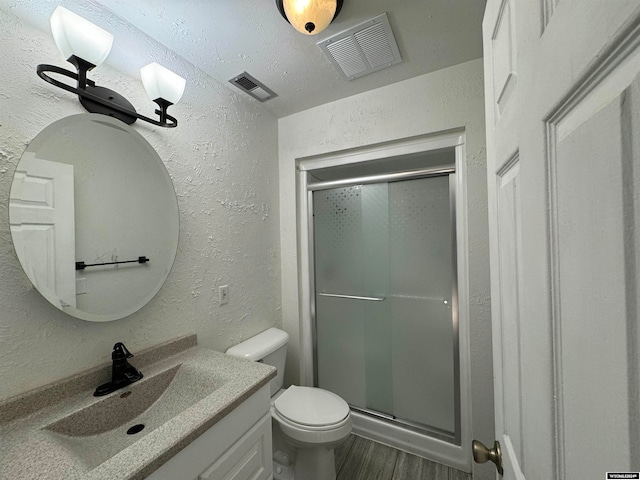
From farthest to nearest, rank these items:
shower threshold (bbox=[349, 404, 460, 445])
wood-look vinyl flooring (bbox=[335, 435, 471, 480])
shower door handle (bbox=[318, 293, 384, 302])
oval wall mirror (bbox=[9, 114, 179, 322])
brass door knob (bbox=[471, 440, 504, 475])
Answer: shower door handle (bbox=[318, 293, 384, 302]), shower threshold (bbox=[349, 404, 460, 445]), wood-look vinyl flooring (bbox=[335, 435, 471, 480]), oval wall mirror (bbox=[9, 114, 179, 322]), brass door knob (bbox=[471, 440, 504, 475])

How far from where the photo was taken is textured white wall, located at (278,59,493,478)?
1325mm

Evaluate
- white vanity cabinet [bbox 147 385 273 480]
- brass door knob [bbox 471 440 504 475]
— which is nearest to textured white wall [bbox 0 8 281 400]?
white vanity cabinet [bbox 147 385 273 480]

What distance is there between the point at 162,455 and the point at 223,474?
30 cm

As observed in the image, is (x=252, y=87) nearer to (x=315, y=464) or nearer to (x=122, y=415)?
(x=122, y=415)

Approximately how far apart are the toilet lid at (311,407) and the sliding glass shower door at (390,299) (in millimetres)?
477

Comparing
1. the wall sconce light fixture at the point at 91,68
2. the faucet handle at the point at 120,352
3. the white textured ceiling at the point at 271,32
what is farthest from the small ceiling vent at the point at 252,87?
the faucet handle at the point at 120,352

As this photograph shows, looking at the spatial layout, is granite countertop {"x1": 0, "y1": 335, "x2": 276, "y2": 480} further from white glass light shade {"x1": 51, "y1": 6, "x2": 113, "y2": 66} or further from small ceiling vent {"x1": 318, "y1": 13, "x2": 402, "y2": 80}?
small ceiling vent {"x1": 318, "y1": 13, "x2": 402, "y2": 80}

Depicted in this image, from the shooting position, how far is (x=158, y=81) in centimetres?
103

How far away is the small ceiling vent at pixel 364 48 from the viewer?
1.10 m

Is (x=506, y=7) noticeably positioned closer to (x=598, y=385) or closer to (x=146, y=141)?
(x=598, y=385)

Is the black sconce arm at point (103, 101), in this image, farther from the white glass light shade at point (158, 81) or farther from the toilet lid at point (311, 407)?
the toilet lid at point (311, 407)

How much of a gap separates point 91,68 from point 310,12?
777mm

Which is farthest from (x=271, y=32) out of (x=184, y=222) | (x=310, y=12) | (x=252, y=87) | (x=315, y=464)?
(x=315, y=464)

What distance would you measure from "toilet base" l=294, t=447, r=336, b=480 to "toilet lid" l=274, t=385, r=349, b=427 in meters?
0.17
